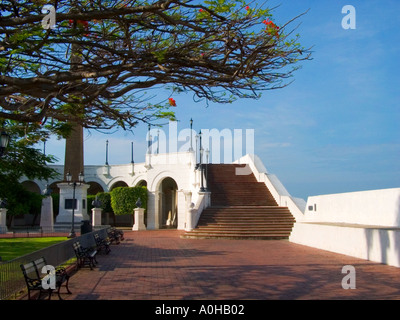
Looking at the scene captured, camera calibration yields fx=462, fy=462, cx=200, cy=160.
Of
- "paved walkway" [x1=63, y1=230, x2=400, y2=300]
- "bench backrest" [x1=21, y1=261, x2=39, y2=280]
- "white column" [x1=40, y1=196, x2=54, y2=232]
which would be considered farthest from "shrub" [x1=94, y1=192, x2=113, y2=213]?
"bench backrest" [x1=21, y1=261, x2=39, y2=280]

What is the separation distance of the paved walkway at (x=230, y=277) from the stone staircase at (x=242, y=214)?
7.42 metres

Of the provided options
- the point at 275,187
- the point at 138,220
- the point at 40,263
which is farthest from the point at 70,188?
the point at 40,263

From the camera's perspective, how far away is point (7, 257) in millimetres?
16094

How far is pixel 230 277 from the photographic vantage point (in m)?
11.7

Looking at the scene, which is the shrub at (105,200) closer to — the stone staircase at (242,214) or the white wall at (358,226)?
the stone staircase at (242,214)

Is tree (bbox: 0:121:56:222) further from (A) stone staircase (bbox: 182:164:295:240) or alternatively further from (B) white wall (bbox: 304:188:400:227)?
(B) white wall (bbox: 304:188:400:227)

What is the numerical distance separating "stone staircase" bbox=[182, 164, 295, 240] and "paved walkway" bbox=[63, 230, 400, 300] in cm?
742

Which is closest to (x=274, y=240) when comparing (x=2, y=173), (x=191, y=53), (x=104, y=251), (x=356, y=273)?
(x=104, y=251)

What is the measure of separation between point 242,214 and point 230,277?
16.3 m

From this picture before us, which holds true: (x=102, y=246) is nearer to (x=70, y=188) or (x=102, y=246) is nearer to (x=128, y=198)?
(x=70, y=188)

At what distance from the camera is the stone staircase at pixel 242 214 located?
25.3 meters

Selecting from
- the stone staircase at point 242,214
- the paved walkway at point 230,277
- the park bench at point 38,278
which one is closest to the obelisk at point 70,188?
the stone staircase at point 242,214
